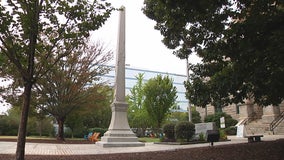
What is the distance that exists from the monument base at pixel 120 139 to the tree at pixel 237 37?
25.9ft

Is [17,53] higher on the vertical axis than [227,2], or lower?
lower

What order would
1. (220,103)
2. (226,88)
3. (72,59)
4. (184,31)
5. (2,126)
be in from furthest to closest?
1. (2,126)
2. (72,59)
3. (220,103)
4. (184,31)
5. (226,88)

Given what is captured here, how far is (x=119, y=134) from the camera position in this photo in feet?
52.5

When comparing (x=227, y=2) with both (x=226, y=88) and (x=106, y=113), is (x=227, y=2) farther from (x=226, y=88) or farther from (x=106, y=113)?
(x=106, y=113)

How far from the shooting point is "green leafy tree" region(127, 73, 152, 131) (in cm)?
3625

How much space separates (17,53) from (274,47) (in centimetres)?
668

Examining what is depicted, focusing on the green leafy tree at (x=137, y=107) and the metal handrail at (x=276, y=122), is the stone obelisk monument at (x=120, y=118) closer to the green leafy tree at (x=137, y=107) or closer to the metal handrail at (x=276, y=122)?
the metal handrail at (x=276, y=122)

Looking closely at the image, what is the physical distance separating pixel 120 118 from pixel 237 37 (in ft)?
36.6

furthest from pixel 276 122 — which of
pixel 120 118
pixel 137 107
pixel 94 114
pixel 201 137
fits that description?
pixel 94 114

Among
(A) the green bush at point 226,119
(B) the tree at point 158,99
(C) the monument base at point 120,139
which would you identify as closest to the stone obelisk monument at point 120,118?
(C) the monument base at point 120,139

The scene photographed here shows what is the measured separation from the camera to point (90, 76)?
21.8 metres

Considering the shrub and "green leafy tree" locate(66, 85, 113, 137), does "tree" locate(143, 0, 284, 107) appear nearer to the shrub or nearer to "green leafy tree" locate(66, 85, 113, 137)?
the shrub

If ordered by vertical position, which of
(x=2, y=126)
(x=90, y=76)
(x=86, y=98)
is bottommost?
(x=2, y=126)

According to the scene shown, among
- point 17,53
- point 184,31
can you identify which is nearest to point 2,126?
point 17,53
